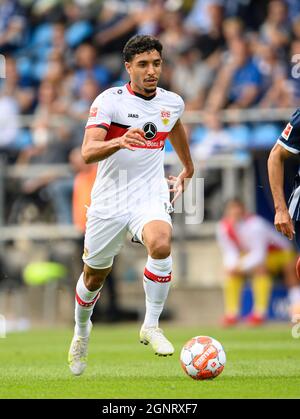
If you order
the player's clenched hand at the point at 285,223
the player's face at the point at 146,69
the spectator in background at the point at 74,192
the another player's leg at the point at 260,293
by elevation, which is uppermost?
the player's face at the point at 146,69

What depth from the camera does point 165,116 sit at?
29.5ft

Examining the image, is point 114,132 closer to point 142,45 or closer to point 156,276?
point 142,45

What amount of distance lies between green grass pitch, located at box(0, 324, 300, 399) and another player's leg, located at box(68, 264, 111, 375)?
0.14m

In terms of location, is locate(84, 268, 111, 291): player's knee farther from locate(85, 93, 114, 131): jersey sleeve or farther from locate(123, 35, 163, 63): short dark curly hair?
locate(123, 35, 163, 63): short dark curly hair

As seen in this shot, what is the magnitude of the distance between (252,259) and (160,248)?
946 centimetres

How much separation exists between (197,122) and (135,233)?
30.9ft

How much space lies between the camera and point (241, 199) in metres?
17.7

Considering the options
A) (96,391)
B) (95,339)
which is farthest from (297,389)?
(95,339)

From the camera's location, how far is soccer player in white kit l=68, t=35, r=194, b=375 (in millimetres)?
8562

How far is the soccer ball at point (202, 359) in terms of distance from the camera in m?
8.26

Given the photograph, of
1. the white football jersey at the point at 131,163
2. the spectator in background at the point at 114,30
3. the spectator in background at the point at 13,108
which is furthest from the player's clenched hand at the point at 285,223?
the spectator in background at the point at 114,30

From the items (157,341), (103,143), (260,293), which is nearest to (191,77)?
(260,293)

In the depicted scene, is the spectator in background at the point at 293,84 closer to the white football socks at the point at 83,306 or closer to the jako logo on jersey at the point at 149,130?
the jako logo on jersey at the point at 149,130
